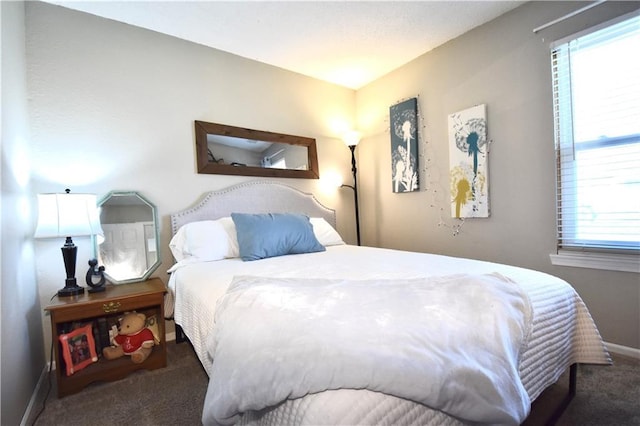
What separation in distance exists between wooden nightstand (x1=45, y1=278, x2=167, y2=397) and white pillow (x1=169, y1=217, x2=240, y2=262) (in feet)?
0.98

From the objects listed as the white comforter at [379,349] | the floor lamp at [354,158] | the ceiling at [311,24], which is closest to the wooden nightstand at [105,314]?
the white comforter at [379,349]

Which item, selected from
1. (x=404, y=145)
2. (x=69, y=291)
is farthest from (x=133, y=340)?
(x=404, y=145)

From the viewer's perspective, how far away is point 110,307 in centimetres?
171

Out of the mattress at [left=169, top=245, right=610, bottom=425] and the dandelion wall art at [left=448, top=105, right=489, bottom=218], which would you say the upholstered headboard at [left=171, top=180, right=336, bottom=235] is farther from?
the dandelion wall art at [left=448, top=105, right=489, bottom=218]

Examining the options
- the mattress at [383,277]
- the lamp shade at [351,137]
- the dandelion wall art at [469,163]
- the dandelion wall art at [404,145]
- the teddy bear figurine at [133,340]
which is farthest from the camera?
the lamp shade at [351,137]

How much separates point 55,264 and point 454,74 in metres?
3.50

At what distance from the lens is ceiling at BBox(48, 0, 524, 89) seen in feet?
6.88

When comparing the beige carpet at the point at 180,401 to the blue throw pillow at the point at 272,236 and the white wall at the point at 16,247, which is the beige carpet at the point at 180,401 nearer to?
the white wall at the point at 16,247

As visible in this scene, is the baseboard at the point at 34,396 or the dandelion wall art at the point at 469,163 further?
the dandelion wall art at the point at 469,163

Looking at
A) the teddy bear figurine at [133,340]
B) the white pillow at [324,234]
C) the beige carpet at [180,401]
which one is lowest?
the beige carpet at [180,401]

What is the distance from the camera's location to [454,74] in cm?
262

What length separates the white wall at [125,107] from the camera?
1948 millimetres

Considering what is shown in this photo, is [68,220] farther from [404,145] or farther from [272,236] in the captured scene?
[404,145]

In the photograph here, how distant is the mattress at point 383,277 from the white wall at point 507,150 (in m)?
0.86
